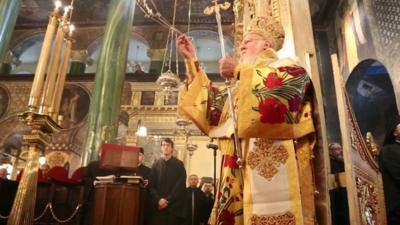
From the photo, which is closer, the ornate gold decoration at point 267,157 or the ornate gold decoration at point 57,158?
the ornate gold decoration at point 267,157

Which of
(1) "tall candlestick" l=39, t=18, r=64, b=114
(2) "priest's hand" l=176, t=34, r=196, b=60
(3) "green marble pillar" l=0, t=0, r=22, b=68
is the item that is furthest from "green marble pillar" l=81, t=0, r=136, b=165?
(2) "priest's hand" l=176, t=34, r=196, b=60

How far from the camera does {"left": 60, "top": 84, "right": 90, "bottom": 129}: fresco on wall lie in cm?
1448

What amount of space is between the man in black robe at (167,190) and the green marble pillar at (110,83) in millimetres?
2585

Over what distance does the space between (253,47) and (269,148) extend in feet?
2.26

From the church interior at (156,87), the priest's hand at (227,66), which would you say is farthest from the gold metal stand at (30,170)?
the priest's hand at (227,66)

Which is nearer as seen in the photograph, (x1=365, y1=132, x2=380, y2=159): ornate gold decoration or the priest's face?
the priest's face

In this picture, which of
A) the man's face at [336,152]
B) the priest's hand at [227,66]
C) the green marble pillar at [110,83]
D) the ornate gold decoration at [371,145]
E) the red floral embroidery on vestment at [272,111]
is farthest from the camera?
the green marble pillar at [110,83]

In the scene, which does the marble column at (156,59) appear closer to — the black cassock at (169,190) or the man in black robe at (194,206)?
the black cassock at (169,190)

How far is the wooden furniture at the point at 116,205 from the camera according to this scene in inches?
179

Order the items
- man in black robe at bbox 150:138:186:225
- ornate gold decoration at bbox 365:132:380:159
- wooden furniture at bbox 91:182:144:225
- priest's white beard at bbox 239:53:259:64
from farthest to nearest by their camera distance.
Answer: man in black robe at bbox 150:138:186:225
wooden furniture at bbox 91:182:144:225
ornate gold decoration at bbox 365:132:380:159
priest's white beard at bbox 239:53:259:64

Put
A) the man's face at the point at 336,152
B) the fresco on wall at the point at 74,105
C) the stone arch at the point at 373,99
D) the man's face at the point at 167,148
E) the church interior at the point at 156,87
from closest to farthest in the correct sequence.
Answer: the church interior at the point at 156,87, the man's face at the point at 336,152, the man's face at the point at 167,148, the stone arch at the point at 373,99, the fresco on wall at the point at 74,105

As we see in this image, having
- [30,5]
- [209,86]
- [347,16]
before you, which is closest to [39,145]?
[209,86]

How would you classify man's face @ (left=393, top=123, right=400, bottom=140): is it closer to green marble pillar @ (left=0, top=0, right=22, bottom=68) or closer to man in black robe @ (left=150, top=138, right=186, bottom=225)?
man in black robe @ (left=150, top=138, right=186, bottom=225)

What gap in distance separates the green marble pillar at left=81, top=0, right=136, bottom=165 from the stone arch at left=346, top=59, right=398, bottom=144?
6.35m
